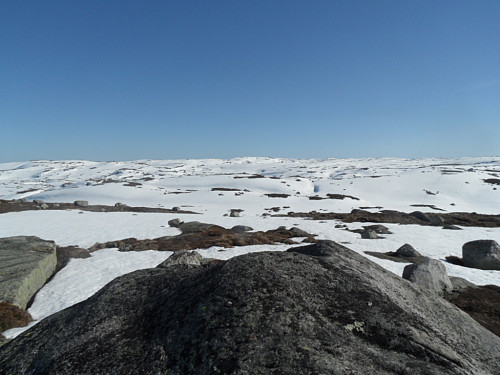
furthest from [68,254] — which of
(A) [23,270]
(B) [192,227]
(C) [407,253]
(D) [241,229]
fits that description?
(C) [407,253]

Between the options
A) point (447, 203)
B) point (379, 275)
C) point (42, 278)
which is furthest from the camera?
point (447, 203)

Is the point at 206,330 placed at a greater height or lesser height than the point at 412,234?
greater

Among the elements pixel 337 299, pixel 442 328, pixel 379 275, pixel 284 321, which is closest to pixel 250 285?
pixel 284 321

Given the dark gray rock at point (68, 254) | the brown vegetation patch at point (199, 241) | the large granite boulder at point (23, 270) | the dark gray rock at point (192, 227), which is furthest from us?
the dark gray rock at point (192, 227)

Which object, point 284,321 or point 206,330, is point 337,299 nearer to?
point 284,321

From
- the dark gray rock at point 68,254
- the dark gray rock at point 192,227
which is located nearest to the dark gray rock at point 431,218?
the dark gray rock at point 192,227

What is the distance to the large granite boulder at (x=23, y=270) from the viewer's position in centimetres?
1302

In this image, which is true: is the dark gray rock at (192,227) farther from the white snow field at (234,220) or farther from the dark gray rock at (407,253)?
the dark gray rock at (407,253)

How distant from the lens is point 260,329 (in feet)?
12.9

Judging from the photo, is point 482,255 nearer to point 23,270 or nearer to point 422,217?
point 422,217

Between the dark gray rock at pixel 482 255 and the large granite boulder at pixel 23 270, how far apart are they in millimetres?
29199

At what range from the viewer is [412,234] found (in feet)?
110

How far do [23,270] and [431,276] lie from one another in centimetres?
2174

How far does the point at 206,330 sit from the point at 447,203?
290 feet
